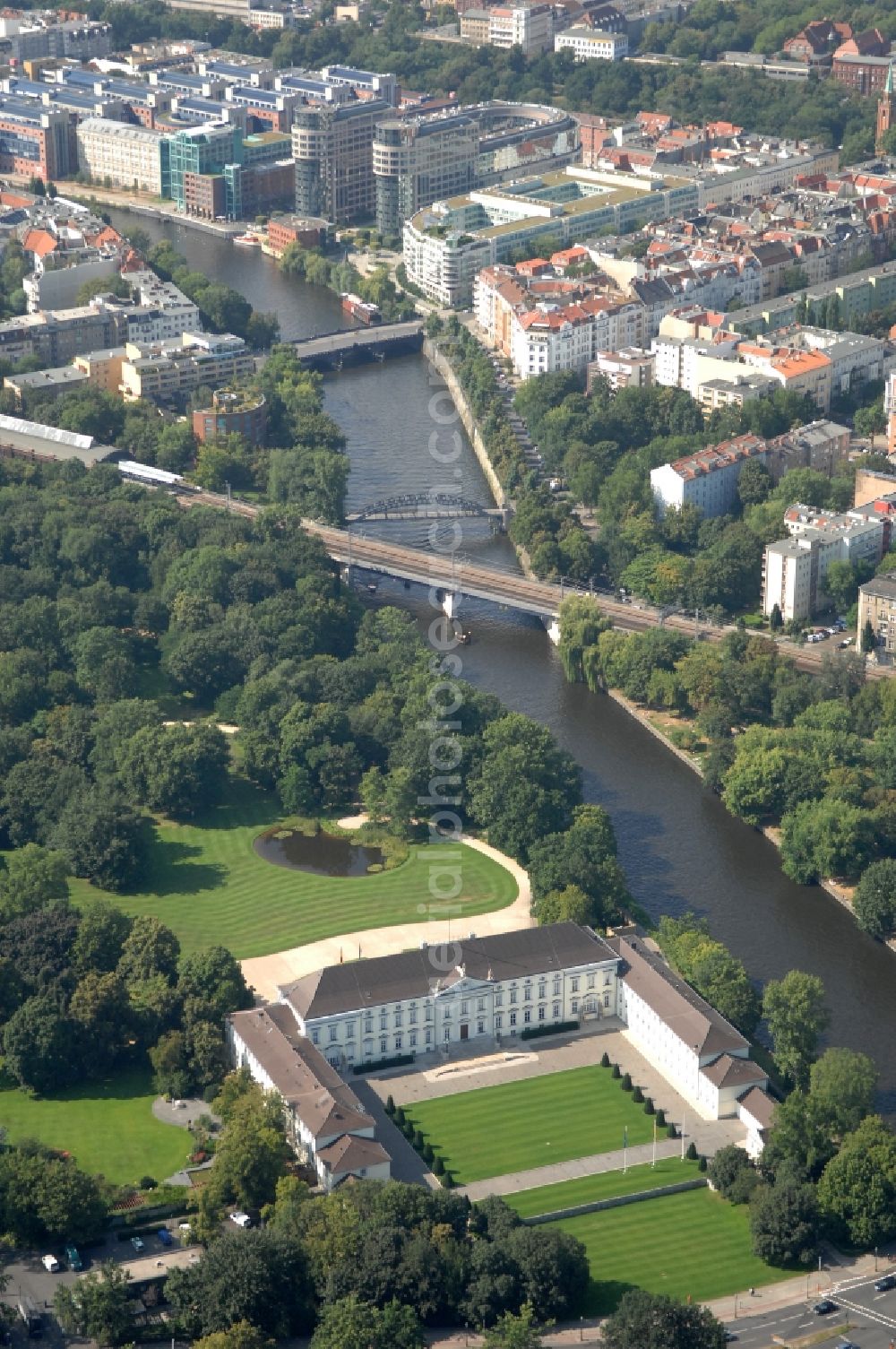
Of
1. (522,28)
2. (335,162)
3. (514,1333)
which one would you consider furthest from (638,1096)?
(522,28)

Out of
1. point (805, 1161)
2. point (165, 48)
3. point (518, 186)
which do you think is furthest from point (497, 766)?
point (165, 48)

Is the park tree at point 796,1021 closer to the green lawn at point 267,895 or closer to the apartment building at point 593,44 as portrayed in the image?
the green lawn at point 267,895

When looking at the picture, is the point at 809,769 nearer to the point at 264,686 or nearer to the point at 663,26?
the point at 264,686

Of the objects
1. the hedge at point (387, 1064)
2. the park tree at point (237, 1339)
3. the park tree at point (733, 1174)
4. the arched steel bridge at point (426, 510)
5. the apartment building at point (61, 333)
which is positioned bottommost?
the hedge at point (387, 1064)

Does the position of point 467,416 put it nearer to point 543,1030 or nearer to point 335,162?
point 335,162

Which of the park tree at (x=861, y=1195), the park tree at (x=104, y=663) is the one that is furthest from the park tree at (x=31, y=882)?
the park tree at (x=861, y=1195)

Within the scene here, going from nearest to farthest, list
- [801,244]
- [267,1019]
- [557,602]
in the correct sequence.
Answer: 1. [267,1019]
2. [557,602]
3. [801,244]
